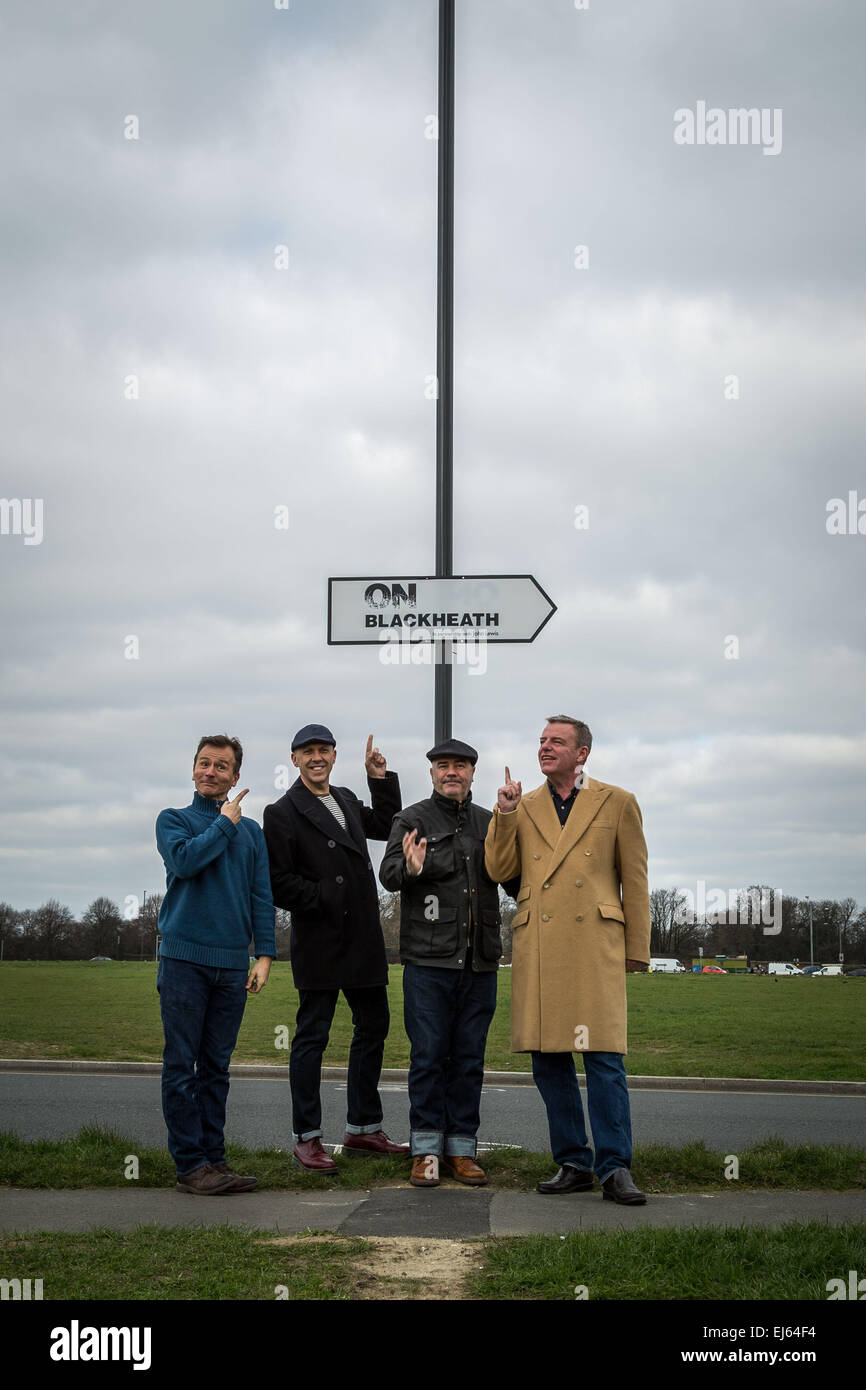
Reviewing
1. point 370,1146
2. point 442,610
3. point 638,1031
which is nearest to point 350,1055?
point 370,1146

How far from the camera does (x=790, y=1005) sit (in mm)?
27078

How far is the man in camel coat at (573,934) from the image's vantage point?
5688 millimetres

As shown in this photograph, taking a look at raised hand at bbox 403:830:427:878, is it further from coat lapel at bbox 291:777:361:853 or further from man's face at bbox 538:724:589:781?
man's face at bbox 538:724:589:781

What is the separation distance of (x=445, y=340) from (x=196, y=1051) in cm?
410

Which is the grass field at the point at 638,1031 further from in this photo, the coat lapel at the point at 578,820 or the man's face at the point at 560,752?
the man's face at the point at 560,752

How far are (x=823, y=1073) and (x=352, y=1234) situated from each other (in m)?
9.92

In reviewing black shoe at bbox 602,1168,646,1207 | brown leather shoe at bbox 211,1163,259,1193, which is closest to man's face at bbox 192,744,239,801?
brown leather shoe at bbox 211,1163,259,1193

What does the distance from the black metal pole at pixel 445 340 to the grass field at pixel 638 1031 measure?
2.09 meters

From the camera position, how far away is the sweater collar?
19.9ft

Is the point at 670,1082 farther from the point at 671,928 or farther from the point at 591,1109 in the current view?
the point at 671,928

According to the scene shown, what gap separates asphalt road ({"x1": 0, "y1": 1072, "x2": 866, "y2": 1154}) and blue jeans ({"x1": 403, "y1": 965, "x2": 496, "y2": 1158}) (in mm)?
1779

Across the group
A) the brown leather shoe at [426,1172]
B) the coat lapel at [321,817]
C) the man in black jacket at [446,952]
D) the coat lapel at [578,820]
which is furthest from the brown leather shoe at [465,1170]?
the coat lapel at [321,817]

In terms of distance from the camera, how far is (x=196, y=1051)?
5.80 meters
